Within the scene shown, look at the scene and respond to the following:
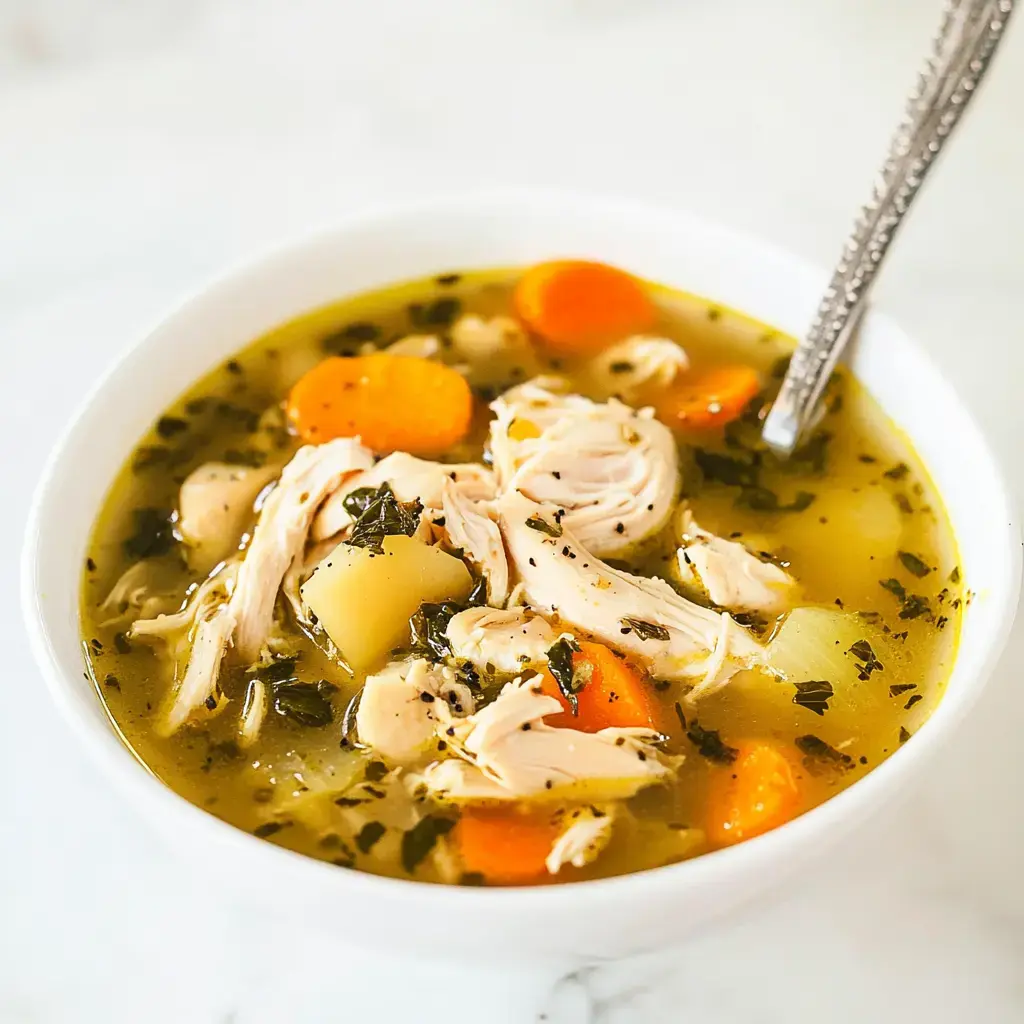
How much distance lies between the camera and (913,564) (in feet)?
5.98

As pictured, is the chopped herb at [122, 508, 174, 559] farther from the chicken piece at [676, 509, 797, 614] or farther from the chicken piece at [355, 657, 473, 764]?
the chicken piece at [676, 509, 797, 614]

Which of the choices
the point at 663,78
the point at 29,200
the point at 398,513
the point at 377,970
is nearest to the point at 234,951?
the point at 377,970

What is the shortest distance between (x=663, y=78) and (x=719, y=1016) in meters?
2.36

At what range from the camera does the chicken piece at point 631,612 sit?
5.45 ft

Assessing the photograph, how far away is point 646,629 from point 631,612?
0.11ft

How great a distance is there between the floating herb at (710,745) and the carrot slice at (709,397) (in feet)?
2.06

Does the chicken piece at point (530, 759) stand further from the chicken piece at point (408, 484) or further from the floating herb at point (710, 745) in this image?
the chicken piece at point (408, 484)

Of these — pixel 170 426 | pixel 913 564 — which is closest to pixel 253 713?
pixel 170 426

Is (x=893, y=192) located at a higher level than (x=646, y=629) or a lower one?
higher

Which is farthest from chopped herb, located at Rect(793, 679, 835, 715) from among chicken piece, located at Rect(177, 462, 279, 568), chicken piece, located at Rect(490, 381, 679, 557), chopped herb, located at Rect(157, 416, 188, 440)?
chopped herb, located at Rect(157, 416, 188, 440)

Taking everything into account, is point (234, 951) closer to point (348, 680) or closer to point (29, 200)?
point (348, 680)

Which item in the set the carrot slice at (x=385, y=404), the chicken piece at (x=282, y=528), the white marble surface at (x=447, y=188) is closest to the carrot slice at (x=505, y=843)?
the white marble surface at (x=447, y=188)

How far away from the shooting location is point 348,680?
168 centimetres

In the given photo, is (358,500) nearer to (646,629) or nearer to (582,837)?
(646,629)
